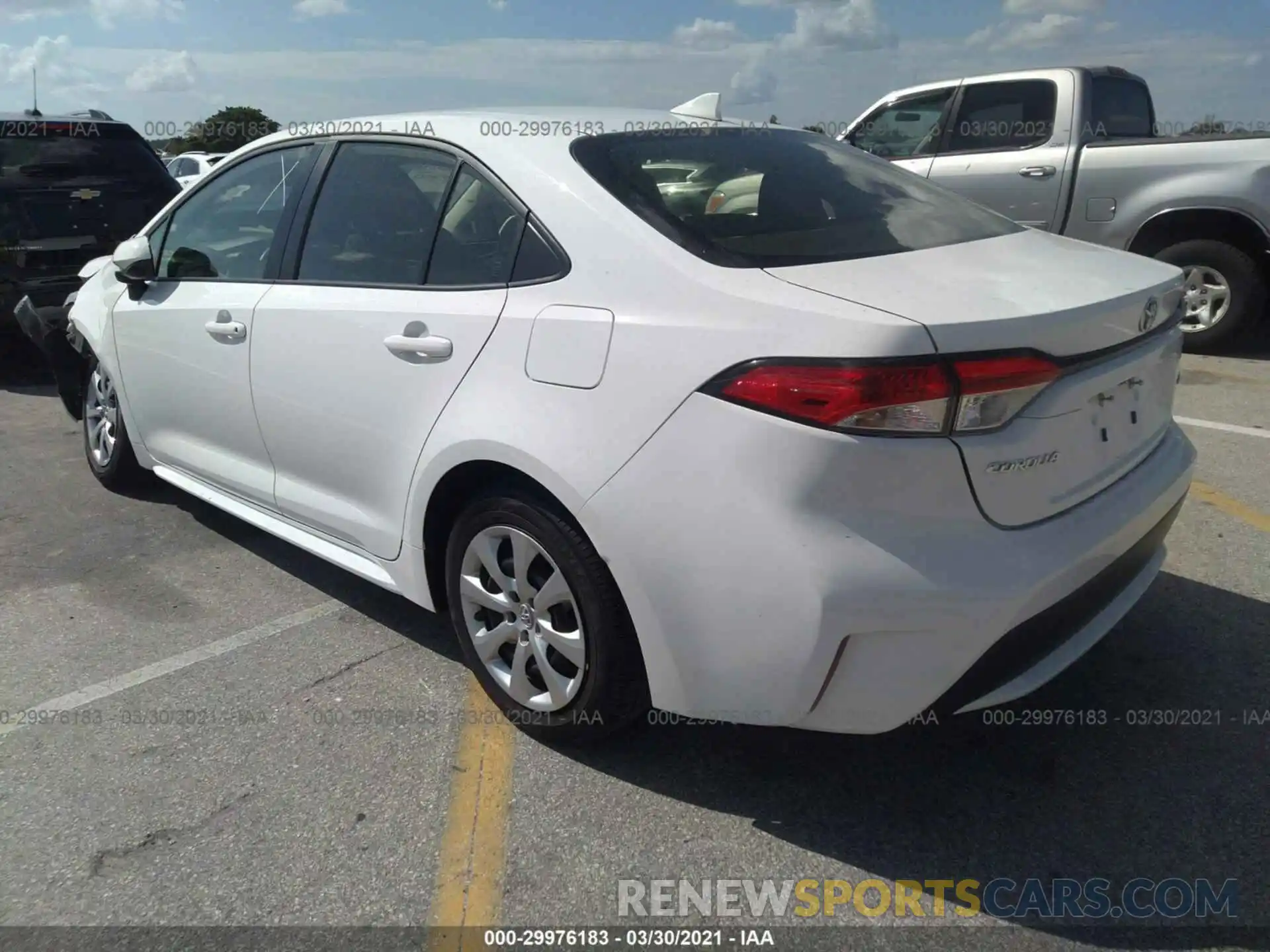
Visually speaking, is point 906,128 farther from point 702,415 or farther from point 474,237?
point 702,415

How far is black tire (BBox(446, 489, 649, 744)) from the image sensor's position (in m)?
2.50

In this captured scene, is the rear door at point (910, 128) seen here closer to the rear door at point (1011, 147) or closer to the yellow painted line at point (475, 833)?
the rear door at point (1011, 147)

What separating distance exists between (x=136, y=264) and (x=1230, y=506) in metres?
4.62

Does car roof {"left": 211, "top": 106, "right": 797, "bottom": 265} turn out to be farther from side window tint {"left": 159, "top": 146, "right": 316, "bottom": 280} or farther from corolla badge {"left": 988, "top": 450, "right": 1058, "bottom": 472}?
corolla badge {"left": 988, "top": 450, "right": 1058, "bottom": 472}

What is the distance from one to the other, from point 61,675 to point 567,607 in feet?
6.09

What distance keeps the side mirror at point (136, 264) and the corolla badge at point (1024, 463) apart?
11.2ft

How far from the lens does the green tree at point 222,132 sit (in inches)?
890

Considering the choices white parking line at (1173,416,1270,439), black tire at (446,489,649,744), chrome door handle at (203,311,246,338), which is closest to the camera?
black tire at (446,489,649,744)

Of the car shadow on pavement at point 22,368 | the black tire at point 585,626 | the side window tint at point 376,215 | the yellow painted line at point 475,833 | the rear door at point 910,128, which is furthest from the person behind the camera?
the rear door at point 910,128

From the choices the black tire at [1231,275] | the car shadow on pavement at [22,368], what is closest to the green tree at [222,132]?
the car shadow on pavement at [22,368]

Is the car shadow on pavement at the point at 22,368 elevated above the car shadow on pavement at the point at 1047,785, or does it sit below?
below

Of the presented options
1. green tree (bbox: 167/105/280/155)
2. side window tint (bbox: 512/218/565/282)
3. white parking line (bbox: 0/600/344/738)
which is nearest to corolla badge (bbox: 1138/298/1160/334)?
side window tint (bbox: 512/218/565/282)

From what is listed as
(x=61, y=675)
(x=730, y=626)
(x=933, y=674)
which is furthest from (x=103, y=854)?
(x=933, y=674)

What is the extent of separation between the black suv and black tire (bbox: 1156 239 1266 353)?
738cm
